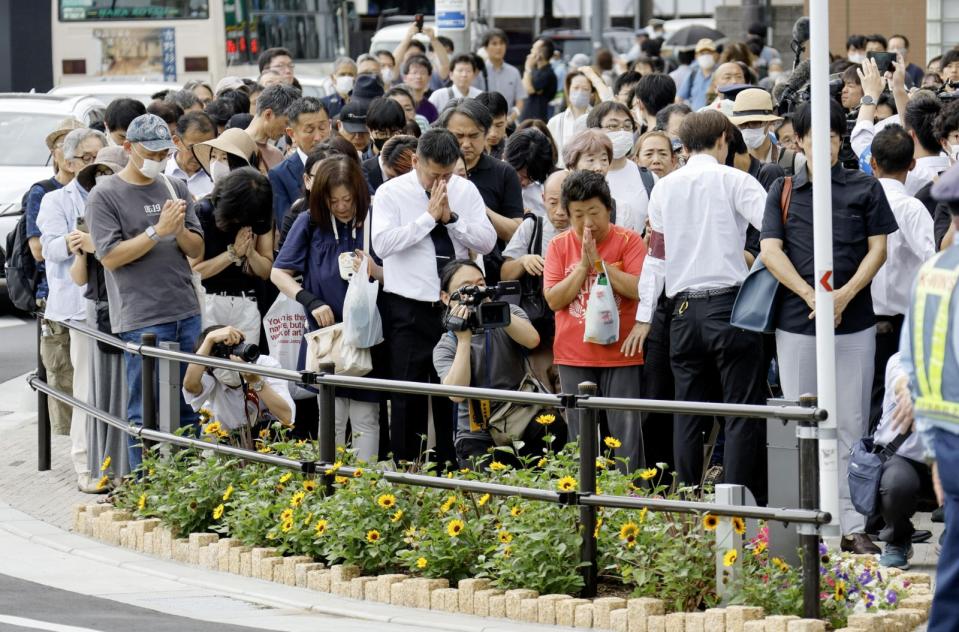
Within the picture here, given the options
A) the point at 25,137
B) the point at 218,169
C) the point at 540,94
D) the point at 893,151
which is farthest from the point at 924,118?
the point at 25,137

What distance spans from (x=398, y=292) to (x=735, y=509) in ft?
10.9

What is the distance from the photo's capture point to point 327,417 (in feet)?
28.1

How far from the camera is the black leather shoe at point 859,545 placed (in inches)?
337

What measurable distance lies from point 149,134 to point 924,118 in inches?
169

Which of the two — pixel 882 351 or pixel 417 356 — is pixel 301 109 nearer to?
pixel 417 356

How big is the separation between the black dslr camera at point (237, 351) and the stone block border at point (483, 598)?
3.24 feet

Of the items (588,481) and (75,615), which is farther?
(75,615)

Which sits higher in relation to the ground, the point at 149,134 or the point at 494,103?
the point at 494,103

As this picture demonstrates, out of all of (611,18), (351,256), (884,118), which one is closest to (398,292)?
(351,256)

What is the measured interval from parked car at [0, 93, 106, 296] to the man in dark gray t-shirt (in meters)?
8.84

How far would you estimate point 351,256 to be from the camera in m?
10.1

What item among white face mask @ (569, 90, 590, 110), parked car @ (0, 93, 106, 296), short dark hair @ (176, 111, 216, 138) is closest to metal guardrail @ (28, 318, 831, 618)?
short dark hair @ (176, 111, 216, 138)

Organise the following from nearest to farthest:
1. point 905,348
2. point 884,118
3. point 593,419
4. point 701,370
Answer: point 905,348 → point 593,419 → point 701,370 → point 884,118

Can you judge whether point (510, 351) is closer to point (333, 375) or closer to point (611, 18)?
point (333, 375)
